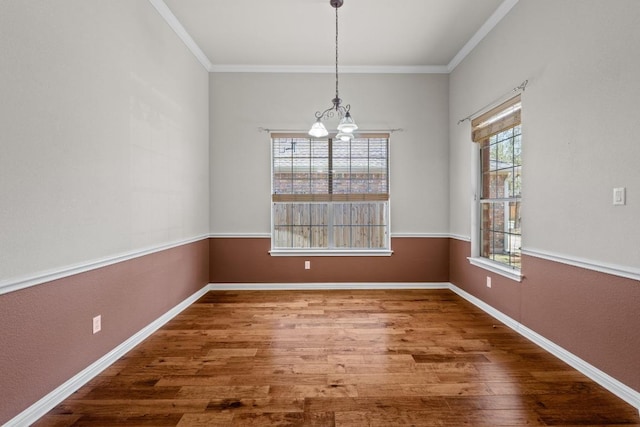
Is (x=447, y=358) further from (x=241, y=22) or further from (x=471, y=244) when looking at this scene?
(x=241, y=22)

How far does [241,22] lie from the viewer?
3383 mm

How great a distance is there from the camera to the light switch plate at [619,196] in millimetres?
1938

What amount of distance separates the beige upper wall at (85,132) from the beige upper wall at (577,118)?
11.4 feet

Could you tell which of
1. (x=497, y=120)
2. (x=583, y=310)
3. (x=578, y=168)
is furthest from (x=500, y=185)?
(x=583, y=310)

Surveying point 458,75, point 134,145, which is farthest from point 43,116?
point 458,75

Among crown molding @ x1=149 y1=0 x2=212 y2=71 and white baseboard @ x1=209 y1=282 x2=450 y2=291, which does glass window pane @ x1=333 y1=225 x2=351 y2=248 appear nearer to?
white baseboard @ x1=209 y1=282 x2=450 y2=291

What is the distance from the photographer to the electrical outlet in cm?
222

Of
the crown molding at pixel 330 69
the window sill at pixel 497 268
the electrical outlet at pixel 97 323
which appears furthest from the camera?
the crown molding at pixel 330 69

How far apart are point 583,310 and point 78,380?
11.6 ft

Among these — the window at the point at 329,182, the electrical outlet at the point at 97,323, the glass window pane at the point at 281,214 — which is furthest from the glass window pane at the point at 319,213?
the electrical outlet at the point at 97,323

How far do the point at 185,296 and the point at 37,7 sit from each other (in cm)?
295

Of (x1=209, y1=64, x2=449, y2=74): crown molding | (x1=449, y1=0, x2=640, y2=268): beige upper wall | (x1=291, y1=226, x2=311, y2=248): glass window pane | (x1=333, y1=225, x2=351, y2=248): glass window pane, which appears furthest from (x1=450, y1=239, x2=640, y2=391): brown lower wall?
(x1=209, y1=64, x2=449, y2=74): crown molding

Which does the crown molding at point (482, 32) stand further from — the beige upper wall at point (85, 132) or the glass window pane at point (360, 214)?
the beige upper wall at point (85, 132)

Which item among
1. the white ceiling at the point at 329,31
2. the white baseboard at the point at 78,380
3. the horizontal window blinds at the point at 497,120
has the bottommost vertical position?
the white baseboard at the point at 78,380
